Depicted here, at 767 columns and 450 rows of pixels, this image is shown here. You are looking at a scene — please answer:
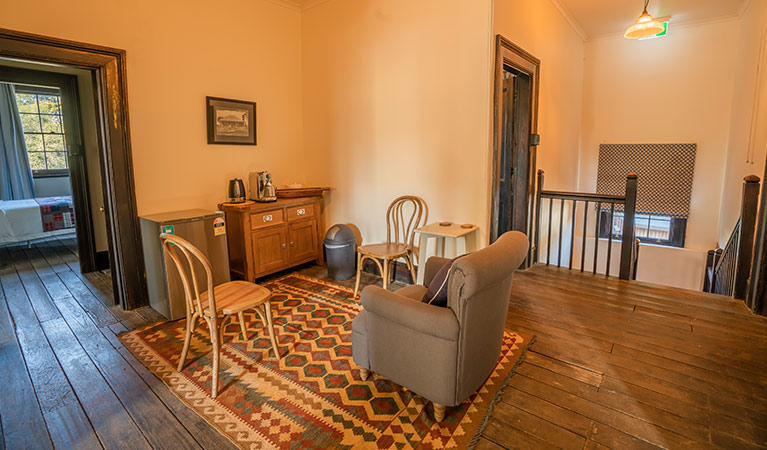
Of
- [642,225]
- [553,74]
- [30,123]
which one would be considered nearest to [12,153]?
[30,123]

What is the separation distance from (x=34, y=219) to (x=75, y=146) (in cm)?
241

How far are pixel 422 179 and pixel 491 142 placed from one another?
78cm

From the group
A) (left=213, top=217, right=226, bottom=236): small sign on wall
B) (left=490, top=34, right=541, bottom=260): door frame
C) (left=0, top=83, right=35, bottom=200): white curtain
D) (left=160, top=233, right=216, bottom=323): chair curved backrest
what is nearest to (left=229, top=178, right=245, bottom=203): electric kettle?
(left=213, top=217, right=226, bottom=236): small sign on wall

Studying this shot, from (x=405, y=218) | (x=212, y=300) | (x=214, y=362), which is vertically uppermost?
(x=405, y=218)

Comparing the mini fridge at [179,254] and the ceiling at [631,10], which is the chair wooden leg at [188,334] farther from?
the ceiling at [631,10]

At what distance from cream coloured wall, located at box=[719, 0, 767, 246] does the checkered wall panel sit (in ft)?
1.58

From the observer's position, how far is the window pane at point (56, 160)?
23.3 ft

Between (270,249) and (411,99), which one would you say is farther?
(270,249)

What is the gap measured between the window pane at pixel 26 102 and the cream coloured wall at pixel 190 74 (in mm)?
5344

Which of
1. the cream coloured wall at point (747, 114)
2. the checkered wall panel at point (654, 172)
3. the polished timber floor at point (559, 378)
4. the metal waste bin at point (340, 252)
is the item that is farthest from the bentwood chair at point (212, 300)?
the checkered wall panel at point (654, 172)

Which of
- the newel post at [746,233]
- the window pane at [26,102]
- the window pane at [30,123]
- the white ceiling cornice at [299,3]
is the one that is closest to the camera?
the newel post at [746,233]

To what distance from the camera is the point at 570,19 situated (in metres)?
5.26

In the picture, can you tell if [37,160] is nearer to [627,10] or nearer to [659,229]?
[627,10]

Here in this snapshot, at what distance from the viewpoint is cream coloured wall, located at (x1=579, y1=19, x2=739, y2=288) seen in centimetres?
546
